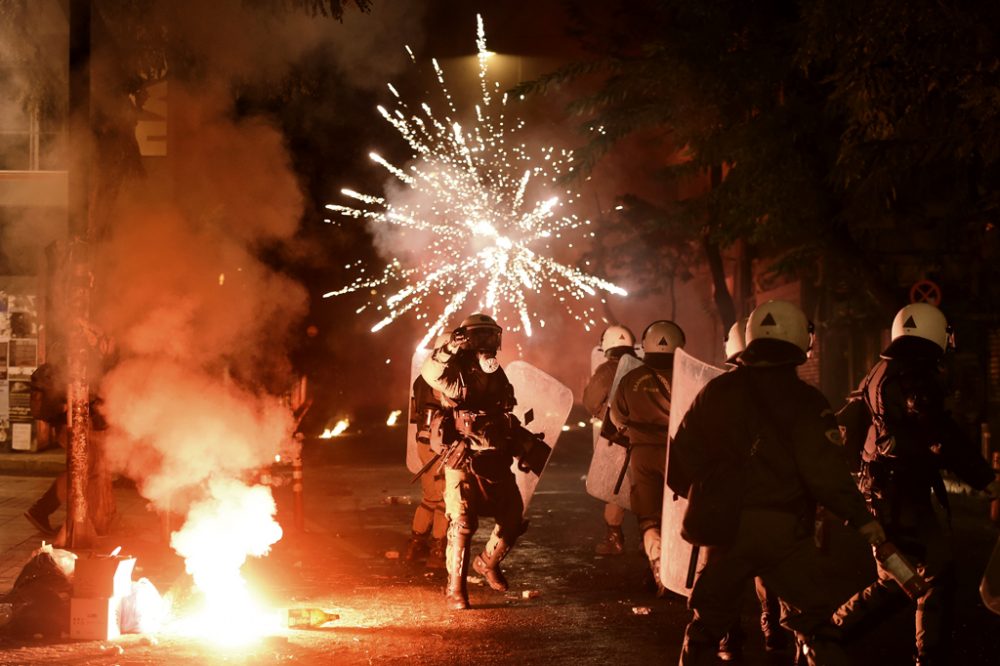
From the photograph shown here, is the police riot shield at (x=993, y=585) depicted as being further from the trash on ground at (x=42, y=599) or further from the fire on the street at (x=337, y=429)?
the fire on the street at (x=337, y=429)

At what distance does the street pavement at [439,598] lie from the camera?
19.1 feet

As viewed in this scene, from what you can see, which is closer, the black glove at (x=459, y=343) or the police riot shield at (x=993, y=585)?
the police riot shield at (x=993, y=585)

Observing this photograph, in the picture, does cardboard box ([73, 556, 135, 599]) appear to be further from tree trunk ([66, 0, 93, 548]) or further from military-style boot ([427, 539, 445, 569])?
military-style boot ([427, 539, 445, 569])

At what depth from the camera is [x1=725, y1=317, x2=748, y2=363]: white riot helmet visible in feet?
19.6

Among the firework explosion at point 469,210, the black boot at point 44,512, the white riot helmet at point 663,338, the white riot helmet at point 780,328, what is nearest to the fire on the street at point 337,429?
the firework explosion at point 469,210

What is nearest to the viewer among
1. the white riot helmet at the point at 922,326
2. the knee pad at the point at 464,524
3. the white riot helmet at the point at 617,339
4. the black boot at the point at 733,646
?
the white riot helmet at the point at 922,326

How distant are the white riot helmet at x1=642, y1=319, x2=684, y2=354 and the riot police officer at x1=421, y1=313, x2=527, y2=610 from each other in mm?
1056

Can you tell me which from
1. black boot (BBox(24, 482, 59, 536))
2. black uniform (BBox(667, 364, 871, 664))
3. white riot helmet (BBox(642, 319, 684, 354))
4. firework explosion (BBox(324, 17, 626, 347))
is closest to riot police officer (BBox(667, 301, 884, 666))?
black uniform (BBox(667, 364, 871, 664))

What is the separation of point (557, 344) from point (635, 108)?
37.8 meters

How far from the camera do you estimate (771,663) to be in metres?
5.89

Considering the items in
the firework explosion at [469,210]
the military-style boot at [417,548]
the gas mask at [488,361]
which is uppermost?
the firework explosion at [469,210]

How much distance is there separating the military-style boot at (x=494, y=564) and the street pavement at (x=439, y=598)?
83mm

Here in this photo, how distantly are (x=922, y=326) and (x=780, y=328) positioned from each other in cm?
119

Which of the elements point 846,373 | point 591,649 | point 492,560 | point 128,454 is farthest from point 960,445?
point 846,373
